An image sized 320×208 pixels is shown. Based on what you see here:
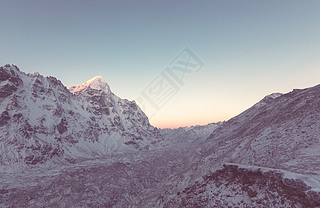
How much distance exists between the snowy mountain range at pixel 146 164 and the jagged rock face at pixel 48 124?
54cm

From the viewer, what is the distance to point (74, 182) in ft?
140

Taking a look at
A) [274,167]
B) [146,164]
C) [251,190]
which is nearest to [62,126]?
[146,164]

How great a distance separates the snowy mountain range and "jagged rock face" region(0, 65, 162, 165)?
539 millimetres

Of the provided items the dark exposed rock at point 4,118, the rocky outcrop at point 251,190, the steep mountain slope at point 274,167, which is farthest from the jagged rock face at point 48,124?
the steep mountain slope at point 274,167

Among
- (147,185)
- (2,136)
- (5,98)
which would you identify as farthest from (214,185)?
(5,98)

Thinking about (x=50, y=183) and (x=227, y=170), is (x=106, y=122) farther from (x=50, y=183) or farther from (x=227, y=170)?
(x=227, y=170)

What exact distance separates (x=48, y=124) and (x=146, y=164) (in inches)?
2856

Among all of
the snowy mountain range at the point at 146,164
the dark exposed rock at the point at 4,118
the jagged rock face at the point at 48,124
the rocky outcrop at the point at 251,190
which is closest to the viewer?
the rocky outcrop at the point at 251,190

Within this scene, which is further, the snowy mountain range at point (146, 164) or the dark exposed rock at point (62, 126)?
the dark exposed rock at point (62, 126)

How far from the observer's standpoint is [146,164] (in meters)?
70.9

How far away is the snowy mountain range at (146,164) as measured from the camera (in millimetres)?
12992

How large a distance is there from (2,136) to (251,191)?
106188 millimetres

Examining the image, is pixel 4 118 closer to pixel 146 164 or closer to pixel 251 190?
pixel 146 164

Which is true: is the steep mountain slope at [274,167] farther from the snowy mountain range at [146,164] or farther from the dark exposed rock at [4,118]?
the dark exposed rock at [4,118]
